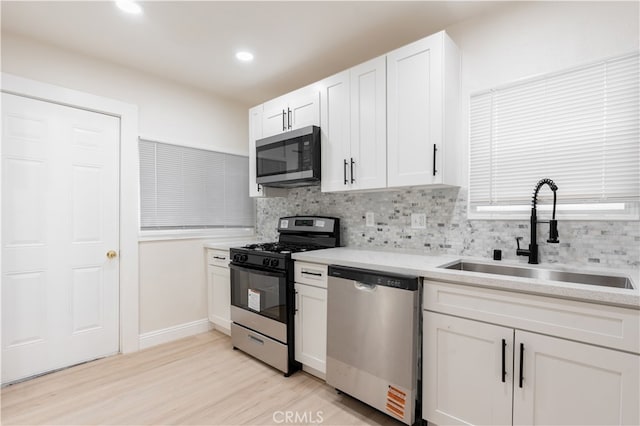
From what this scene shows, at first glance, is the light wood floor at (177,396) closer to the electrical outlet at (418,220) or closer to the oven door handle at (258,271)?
the oven door handle at (258,271)

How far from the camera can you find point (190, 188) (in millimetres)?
3221

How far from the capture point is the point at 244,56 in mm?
2609

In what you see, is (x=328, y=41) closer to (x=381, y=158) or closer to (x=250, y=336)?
(x=381, y=158)

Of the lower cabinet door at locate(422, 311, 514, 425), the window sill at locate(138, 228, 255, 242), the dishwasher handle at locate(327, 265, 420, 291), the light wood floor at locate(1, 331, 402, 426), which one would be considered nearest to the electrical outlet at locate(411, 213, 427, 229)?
the dishwasher handle at locate(327, 265, 420, 291)

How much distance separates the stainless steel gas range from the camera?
2340 mm

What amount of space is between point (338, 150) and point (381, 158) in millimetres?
399

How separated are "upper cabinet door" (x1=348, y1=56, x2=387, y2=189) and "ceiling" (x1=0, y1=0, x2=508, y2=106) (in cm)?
30

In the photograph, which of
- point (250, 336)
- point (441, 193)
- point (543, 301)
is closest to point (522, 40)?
point (441, 193)

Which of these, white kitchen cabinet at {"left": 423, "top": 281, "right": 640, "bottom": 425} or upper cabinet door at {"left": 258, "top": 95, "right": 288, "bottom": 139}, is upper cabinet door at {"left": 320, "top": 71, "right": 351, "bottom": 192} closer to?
upper cabinet door at {"left": 258, "top": 95, "right": 288, "bottom": 139}

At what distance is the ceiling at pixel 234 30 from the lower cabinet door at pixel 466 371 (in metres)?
1.92

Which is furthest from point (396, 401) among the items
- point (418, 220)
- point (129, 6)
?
point (129, 6)

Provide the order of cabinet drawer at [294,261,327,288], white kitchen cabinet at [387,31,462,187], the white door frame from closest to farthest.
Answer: white kitchen cabinet at [387,31,462,187]
cabinet drawer at [294,261,327,288]
the white door frame

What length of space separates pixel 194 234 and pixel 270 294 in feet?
4.20

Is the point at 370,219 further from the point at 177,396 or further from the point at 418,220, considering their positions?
the point at 177,396
